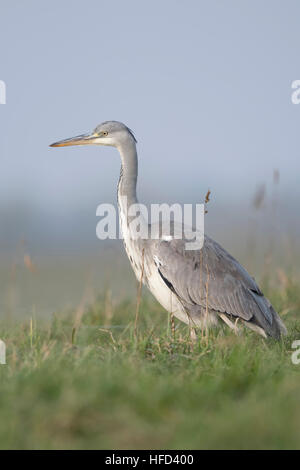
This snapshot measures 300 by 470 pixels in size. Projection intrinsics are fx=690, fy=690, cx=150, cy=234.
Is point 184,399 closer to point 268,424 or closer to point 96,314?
point 268,424

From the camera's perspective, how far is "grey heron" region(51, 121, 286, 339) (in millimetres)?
6770

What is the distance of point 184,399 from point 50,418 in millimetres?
745

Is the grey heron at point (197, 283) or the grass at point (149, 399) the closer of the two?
the grass at point (149, 399)

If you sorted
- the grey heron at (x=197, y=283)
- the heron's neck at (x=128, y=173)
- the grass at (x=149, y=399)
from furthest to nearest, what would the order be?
the heron's neck at (x=128, y=173) < the grey heron at (x=197, y=283) < the grass at (x=149, y=399)

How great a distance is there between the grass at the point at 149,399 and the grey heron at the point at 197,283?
1.51m

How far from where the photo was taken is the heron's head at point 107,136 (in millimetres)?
7449

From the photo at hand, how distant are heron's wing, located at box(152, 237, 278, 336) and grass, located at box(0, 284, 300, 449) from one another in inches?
60.3

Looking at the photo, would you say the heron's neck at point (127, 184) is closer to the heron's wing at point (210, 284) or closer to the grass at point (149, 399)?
the heron's wing at point (210, 284)

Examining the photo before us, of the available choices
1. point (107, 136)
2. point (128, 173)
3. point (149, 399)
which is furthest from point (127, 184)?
point (149, 399)

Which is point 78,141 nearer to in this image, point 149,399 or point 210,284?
point 210,284

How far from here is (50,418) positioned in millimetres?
3473

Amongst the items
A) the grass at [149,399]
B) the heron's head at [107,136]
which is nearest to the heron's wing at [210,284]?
the heron's head at [107,136]

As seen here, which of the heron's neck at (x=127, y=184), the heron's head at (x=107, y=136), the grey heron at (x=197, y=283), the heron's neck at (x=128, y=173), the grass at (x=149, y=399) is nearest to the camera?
the grass at (x=149, y=399)
